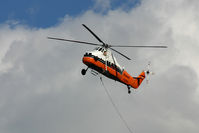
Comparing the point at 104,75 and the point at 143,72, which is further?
the point at 143,72

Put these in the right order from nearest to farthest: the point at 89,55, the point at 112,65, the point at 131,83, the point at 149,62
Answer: the point at 89,55 < the point at 112,65 < the point at 131,83 < the point at 149,62

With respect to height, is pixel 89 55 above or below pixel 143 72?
below

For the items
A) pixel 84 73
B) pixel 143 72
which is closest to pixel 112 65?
pixel 84 73

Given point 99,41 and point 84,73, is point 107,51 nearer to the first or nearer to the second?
point 99,41

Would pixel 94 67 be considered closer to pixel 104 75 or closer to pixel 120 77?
pixel 104 75

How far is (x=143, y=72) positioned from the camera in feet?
262

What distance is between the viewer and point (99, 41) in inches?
2419

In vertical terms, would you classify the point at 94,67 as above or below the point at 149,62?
below

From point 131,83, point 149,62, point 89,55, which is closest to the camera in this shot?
point 89,55

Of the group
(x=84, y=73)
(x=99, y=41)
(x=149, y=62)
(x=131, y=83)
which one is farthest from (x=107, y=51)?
(x=149, y=62)

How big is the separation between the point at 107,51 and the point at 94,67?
4.50 metres

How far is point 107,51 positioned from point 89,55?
463cm

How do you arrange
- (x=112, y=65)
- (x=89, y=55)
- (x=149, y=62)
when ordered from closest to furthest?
(x=89, y=55) < (x=112, y=65) < (x=149, y=62)

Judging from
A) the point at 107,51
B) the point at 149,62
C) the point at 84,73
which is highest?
the point at 149,62
